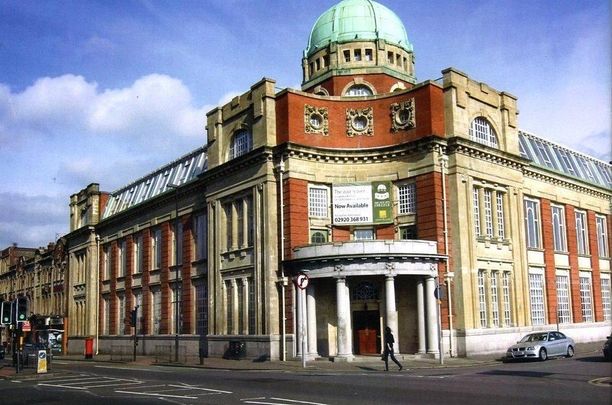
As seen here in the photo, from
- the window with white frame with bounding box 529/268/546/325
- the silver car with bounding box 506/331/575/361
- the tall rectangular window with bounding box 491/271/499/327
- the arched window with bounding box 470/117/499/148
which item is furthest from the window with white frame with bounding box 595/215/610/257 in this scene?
the silver car with bounding box 506/331/575/361

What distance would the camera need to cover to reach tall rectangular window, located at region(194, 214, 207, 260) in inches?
1884

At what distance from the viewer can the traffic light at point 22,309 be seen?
2889 centimetres

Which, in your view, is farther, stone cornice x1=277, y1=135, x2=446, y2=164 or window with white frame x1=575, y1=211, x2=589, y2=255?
window with white frame x1=575, y1=211, x2=589, y2=255

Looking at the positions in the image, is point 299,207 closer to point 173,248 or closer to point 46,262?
point 173,248

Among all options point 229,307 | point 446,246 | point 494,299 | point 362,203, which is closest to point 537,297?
point 494,299

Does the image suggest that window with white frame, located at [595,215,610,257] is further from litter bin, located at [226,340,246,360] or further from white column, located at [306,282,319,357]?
litter bin, located at [226,340,246,360]

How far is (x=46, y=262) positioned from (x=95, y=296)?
803 inches

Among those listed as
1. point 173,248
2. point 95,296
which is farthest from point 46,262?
point 173,248

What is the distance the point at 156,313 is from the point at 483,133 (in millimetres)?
28387

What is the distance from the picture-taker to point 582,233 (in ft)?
171

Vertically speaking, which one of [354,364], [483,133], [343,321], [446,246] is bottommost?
[354,364]

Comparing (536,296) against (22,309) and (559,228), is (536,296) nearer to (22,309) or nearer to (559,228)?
(559,228)

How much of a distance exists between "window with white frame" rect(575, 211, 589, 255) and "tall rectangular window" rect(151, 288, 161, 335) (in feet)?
106

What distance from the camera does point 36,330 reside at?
68.8 meters
